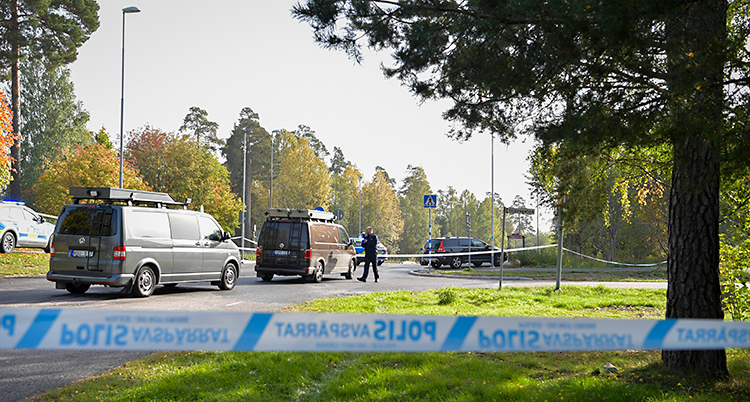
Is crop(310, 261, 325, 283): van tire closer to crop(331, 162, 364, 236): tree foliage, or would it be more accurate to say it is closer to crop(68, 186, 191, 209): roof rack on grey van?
crop(68, 186, 191, 209): roof rack on grey van

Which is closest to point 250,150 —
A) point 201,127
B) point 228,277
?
point 201,127

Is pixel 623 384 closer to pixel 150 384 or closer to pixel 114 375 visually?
pixel 150 384

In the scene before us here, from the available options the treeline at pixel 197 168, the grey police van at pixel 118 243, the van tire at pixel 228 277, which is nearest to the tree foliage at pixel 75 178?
the treeline at pixel 197 168

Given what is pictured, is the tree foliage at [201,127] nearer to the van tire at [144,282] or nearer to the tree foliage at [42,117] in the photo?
the tree foliage at [42,117]

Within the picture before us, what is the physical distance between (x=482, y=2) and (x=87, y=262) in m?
9.68

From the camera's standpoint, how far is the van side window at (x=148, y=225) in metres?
12.0

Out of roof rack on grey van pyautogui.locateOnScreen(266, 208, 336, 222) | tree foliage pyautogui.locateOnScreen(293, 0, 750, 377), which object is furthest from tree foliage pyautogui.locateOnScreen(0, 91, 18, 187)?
tree foliage pyautogui.locateOnScreen(293, 0, 750, 377)

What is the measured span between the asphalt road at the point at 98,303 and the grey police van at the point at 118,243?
0.39 meters

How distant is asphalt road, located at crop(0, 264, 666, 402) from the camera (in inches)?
228

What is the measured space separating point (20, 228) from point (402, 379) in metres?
20.6

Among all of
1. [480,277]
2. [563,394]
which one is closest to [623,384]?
[563,394]

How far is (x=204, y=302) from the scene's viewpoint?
11672 millimetres

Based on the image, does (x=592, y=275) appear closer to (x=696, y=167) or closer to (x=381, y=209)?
(x=696, y=167)

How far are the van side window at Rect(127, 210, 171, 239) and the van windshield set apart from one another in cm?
37
